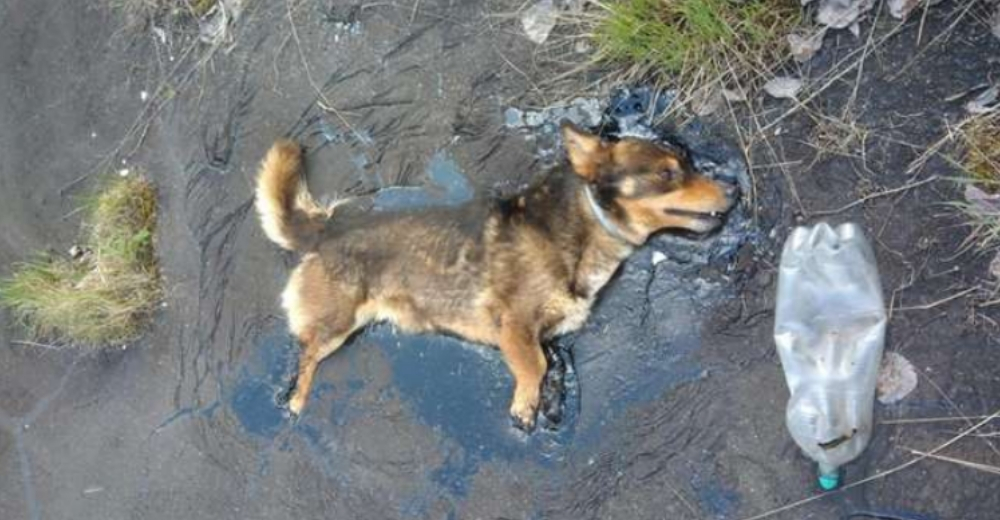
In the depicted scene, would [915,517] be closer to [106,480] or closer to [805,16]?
→ [805,16]

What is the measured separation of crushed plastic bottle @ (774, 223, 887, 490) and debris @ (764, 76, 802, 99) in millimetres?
535

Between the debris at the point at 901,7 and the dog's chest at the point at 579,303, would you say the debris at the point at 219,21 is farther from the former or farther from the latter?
the debris at the point at 901,7

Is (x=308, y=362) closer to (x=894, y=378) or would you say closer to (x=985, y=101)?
(x=894, y=378)

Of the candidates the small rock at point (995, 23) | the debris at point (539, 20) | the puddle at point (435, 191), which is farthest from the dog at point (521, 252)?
the small rock at point (995, 23)

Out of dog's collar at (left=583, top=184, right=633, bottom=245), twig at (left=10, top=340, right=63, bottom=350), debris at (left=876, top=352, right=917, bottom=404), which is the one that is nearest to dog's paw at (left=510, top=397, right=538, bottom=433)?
dog's collar at (left=583, top=184, right=633, bottom=245)

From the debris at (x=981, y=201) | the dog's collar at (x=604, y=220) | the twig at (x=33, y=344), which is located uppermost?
the debris at (x=981, y=201)

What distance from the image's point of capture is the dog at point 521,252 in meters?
4.01

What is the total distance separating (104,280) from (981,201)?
3.62 meters

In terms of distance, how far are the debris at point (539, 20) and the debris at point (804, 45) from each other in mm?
951

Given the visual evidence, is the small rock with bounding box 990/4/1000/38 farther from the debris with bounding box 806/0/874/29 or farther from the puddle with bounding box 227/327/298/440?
the puddle with bounding box 227/327/298/440

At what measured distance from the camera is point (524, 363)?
410 cm

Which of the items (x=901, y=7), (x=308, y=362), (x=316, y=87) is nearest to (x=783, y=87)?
(x=901, y=7)

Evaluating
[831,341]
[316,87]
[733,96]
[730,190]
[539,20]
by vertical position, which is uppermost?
[539,20]

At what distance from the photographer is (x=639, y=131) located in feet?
13.8
